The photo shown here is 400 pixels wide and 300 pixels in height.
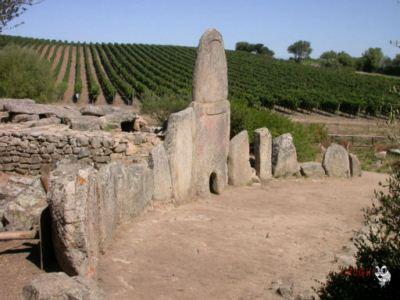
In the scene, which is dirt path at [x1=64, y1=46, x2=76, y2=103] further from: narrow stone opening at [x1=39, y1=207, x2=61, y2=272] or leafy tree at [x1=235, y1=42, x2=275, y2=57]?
leafy tree at [x1=235, y1=42, x2=275, y2=57]

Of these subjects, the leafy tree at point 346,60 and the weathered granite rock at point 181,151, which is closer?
the weathered granite rock at point 181,151

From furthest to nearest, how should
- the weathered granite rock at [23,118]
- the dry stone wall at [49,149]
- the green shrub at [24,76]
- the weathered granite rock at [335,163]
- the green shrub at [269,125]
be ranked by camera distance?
1. the green shrub at [24,76]
2. the green shrub at [269,125]
3. the weathered granite rock at [23,118]
4. the weathered granite rock at [335,163]
5. the dry stone wall at [49,149]

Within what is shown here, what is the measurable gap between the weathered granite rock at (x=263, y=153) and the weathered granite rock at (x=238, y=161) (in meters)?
0.58

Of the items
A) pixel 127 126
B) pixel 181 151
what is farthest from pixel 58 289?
pixel 127 126

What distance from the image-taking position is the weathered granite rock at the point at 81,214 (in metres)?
5.96

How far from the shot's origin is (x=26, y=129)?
41.8ft

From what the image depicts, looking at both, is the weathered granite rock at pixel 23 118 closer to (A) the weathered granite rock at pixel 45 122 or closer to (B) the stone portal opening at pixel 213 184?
(A) the weathered granite rock at pixel 45 122

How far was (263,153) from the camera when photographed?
510 inches

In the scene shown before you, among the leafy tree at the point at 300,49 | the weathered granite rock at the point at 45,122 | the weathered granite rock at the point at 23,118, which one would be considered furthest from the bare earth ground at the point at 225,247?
the leafy tree at the point at 300,49

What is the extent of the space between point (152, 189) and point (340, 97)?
122ft

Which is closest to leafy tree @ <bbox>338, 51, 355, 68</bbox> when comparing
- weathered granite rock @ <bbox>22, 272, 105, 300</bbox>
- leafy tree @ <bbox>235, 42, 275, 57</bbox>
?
leafy tree @ <bbox>235, 42, 275, 57</bbox>

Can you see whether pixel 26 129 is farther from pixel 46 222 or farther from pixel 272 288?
pixel 272 288

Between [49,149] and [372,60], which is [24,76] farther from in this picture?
[372,60]

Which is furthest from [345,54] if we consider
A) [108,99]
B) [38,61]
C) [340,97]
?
[38,61]
